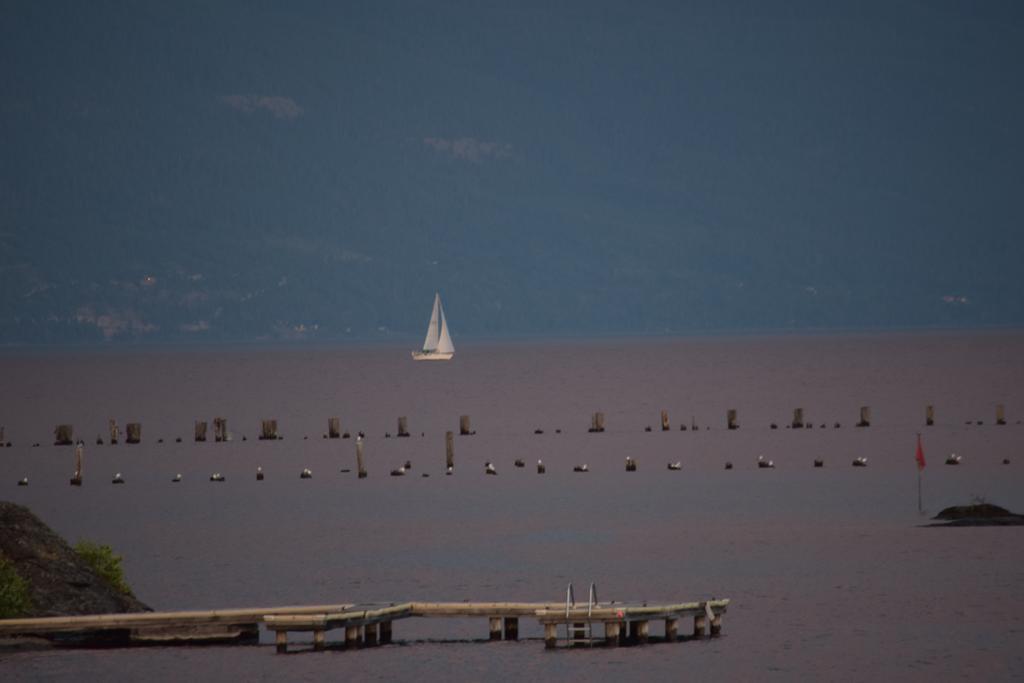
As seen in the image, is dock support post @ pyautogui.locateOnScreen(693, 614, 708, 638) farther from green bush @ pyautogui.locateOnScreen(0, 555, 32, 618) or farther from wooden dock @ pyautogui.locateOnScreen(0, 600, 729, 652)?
green bush @ pyautogui.locateOnScreen(0, 555, 32, 618)

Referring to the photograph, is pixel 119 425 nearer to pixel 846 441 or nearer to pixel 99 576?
A: pixel 846 441

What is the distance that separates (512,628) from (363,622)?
12.9ft

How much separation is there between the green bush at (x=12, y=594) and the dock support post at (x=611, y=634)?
41.9 feet

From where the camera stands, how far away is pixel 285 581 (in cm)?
5431

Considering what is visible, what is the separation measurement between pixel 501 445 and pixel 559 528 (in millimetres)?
44248

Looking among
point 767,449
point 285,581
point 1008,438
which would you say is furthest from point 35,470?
point 1008,438

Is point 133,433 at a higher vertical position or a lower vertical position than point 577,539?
higher

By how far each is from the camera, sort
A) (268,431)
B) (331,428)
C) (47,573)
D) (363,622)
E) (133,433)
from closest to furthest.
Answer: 1. (363,622)
2. (47,573)
3. (133,433)
4. (331,428)
5. (268,431)

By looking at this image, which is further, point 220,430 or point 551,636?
point 220,430

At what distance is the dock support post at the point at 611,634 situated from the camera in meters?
42.2

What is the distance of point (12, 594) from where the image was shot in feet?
137

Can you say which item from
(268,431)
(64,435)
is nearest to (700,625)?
(64,435)

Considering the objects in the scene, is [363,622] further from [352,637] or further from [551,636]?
[551,636]

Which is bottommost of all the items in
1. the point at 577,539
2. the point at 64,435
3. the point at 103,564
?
the point at 577,539
